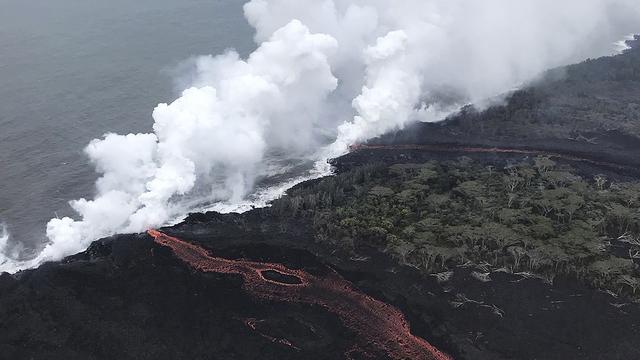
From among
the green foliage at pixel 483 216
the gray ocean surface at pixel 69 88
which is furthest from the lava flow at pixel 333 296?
the gray ocean surface at pixel 69 88

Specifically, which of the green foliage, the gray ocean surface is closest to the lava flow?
the green foliage

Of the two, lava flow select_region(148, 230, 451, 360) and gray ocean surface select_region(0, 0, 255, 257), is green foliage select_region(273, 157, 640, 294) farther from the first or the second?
gray ocean surface select_region(0, 0, 255, 257)

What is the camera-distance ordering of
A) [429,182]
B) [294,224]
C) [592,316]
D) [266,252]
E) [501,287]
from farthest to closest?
[429,182]
[294,224]
[266,252]
[501,287]
[592,316]

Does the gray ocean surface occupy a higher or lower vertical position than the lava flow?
higher

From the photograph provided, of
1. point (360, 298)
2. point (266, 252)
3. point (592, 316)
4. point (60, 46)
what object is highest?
point (60, 46)

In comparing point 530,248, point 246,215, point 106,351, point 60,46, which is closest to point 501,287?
point 530,248

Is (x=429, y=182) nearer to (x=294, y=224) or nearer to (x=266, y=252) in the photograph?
(x=294, y=224)

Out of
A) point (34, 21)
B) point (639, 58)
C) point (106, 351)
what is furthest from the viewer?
point (34, 21)
